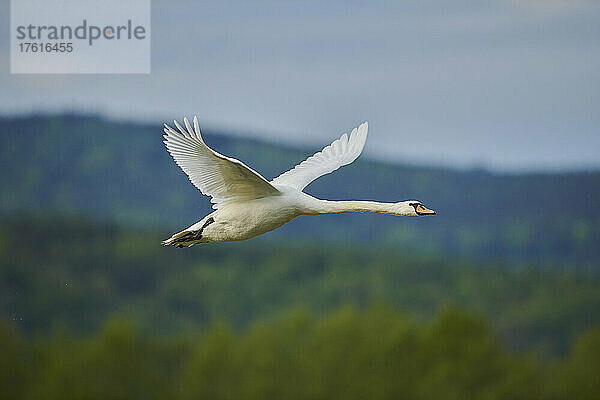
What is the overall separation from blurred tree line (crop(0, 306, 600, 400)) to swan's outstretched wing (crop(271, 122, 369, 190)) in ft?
95.5

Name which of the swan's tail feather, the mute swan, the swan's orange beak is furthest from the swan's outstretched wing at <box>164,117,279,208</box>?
the swan's orange beak

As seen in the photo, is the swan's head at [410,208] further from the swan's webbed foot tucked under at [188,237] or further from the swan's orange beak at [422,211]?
the swan's webbed foot tucked under at [188,237]

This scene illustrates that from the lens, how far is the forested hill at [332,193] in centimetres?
5881

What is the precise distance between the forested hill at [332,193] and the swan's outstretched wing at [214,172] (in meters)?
46.1

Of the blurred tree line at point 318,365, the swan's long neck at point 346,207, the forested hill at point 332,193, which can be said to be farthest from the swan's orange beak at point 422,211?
the forested hill at point 332,193

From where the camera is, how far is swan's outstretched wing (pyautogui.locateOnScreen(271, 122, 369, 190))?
12391 millimetres

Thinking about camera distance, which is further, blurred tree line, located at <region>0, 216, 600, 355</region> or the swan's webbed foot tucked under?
blurred tree line, located at <region>0, 216, 600, 355</region>

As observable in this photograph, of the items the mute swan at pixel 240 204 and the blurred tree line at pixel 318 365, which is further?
the blurred tree line at pixel 318 365

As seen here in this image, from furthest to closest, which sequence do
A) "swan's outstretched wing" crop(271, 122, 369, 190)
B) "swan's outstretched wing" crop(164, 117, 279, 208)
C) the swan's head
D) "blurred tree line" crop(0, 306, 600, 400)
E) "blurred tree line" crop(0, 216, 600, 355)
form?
"blurred tree line" crop(0, 216, 600, 355) → "blurred tree line" crop(0, 306, 600, 400) → "swan's outstretched wing" crop(271, 122, 369, 190) → the swan's head → "swan's outstretched wing" crop(164, 117, 279, 208)

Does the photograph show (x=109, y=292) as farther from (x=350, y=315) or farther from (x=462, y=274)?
(x=462, y=274)

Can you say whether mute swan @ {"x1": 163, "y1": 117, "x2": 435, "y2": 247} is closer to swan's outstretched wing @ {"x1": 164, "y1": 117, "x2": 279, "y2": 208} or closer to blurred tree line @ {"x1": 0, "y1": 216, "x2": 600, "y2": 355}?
swan's outstretched wing @ {"x1": 164, "y1": 117, "x2": 279, "y2": 208}

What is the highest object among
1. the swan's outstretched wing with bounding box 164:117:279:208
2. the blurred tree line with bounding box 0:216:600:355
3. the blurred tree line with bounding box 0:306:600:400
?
the swan's outstretched wing with bounding box 164:117:279:208

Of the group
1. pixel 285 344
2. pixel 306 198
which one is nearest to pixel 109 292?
pixel 285 344

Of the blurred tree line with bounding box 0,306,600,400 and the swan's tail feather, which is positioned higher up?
the swan's tail feather
